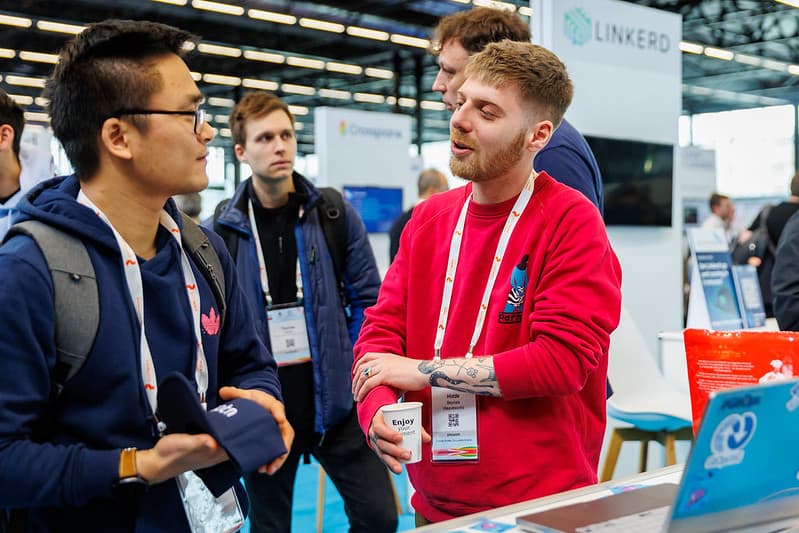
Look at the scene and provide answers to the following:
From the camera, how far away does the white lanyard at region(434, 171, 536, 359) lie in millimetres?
1683

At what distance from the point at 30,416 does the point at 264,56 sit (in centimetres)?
1600


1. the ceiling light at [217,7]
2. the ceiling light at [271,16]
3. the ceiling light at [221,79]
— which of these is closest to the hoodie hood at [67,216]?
the ceiling light at [217,7]

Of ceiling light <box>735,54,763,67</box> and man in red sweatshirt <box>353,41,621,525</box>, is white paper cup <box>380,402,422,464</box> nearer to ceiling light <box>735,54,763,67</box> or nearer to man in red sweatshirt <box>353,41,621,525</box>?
man in red sweatshirt <box>353,41,621,525</box>

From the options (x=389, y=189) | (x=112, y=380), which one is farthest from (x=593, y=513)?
(x=389, y=189)

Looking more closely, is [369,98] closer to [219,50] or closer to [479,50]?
[219,50]

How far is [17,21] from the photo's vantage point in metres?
12.9

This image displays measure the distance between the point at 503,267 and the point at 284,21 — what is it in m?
12.2

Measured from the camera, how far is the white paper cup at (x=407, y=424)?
4.97 feet

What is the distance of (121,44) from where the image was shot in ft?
4.80

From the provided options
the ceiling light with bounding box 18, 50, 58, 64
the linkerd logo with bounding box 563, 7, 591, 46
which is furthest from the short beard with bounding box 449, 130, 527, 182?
the ceiling light with bounding box 18, 50, 58, 64

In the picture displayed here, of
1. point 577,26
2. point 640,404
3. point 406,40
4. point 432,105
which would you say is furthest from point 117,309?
point 432,105

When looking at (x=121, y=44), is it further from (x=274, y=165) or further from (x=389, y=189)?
(x=389, y=189)

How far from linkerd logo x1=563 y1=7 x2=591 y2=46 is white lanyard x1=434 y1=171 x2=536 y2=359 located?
9.61ft

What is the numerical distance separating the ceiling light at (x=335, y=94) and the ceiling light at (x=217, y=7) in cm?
821
